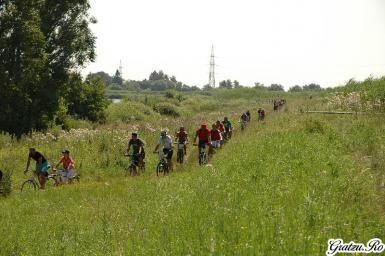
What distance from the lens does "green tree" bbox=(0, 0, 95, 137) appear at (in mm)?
30578

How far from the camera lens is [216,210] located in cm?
774

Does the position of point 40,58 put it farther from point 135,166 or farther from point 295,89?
point 295,89

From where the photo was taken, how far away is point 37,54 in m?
31.9

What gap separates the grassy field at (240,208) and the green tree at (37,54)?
17559mm

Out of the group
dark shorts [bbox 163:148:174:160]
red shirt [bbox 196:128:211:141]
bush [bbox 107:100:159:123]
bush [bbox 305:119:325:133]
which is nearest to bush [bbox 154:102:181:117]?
bush [bbox 107:100:159:123]

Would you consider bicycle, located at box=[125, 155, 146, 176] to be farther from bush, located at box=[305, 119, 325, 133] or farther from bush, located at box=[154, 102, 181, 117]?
bush, located at box=[154, 102, 181, 117]

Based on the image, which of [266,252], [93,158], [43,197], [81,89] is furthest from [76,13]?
[266,252]

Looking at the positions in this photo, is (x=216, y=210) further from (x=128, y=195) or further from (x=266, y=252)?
(x=128, y=195)

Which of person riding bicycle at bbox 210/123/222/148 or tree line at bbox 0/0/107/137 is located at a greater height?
tree line at bbox 0/0/107/137

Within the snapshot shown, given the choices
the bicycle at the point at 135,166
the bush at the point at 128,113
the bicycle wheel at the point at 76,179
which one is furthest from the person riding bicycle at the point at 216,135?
the bush at the point at 128,113

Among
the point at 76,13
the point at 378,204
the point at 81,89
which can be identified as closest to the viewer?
the point at 378,204

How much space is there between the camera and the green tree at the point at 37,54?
30.6m

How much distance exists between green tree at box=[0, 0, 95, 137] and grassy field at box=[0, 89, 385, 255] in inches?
691

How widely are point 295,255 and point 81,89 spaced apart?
127ft
